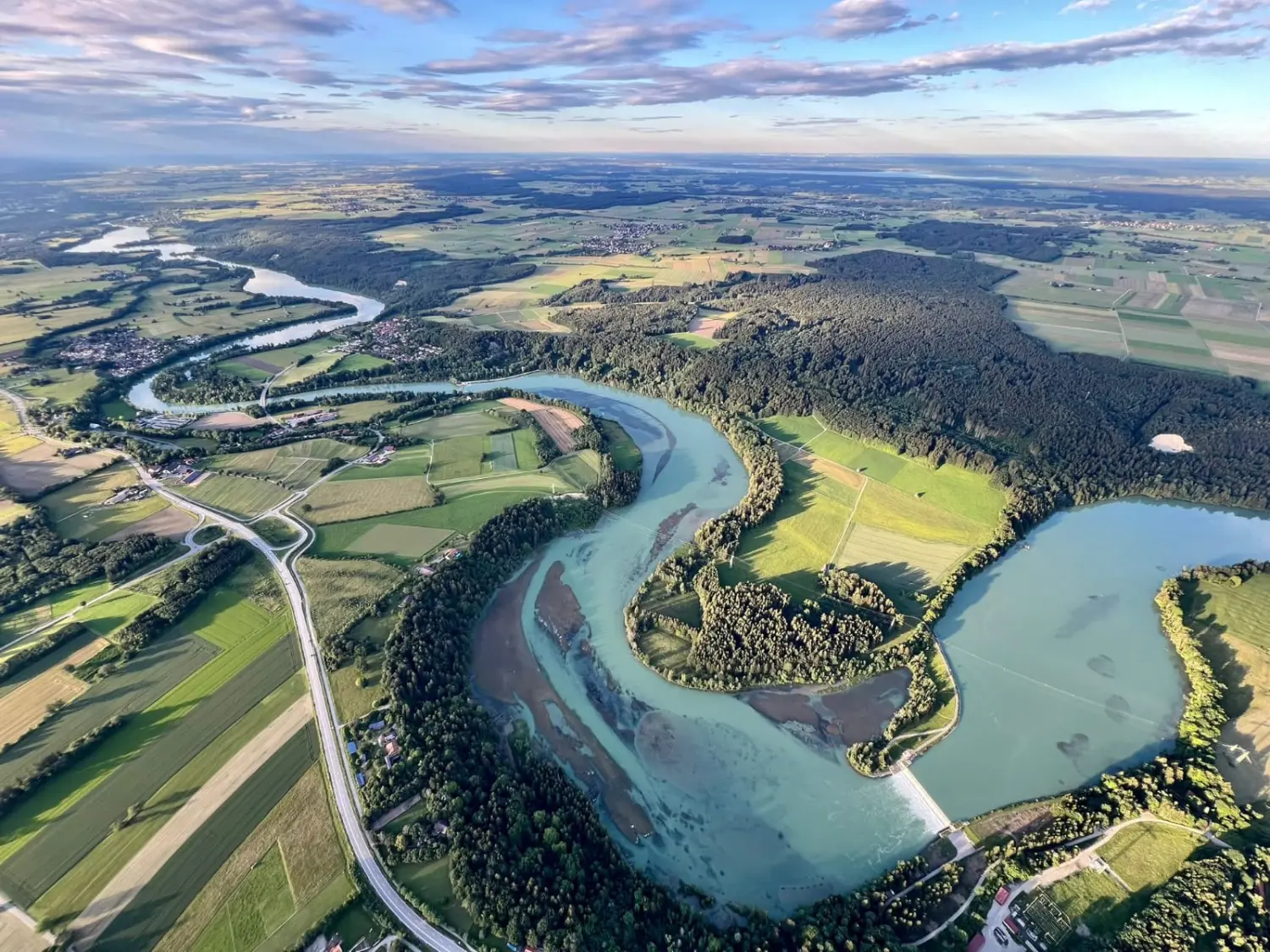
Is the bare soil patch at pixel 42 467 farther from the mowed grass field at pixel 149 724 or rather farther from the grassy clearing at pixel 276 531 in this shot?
the mowed grass field at pixel 149 724

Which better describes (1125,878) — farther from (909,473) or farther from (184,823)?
(184,823)

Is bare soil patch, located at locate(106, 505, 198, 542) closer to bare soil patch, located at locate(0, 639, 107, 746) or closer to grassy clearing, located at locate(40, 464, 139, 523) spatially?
grassy clearing, located at locate(40, 464, 139, 523)

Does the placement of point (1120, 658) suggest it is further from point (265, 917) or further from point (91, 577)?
point (91, 577)

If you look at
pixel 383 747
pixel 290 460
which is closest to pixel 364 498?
pixel 290 460

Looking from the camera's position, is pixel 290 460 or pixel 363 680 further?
→ pixel 290 460

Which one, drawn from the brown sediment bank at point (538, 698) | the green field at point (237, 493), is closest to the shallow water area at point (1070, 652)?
the brown sediment bank at point (538, 698)

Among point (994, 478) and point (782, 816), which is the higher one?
point (994, 478)

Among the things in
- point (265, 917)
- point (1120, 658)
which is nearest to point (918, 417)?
point (1120, 658)
